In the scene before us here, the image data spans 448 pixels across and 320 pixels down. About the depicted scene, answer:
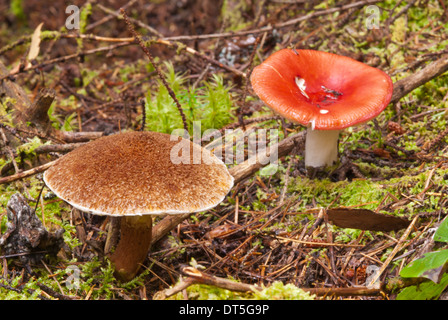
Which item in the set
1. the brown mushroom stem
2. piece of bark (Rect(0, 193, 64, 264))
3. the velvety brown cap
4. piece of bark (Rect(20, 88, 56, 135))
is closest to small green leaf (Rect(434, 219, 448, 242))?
the velvety brown cap

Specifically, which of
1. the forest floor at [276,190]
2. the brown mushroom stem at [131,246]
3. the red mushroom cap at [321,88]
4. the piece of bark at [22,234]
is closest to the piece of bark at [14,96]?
the forest floor at [276,190]

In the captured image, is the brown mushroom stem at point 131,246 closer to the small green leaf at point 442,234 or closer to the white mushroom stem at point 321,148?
the white mushroom stem at point 321,148

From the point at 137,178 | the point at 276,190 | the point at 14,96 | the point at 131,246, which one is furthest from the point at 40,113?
the point at 276,190

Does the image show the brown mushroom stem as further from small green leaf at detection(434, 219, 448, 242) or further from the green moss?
small green leaf at detection(434, 219, 448, 242)

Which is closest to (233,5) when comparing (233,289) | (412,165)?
(412,165)

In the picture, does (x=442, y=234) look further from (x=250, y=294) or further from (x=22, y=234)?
(x=22, y=234)
